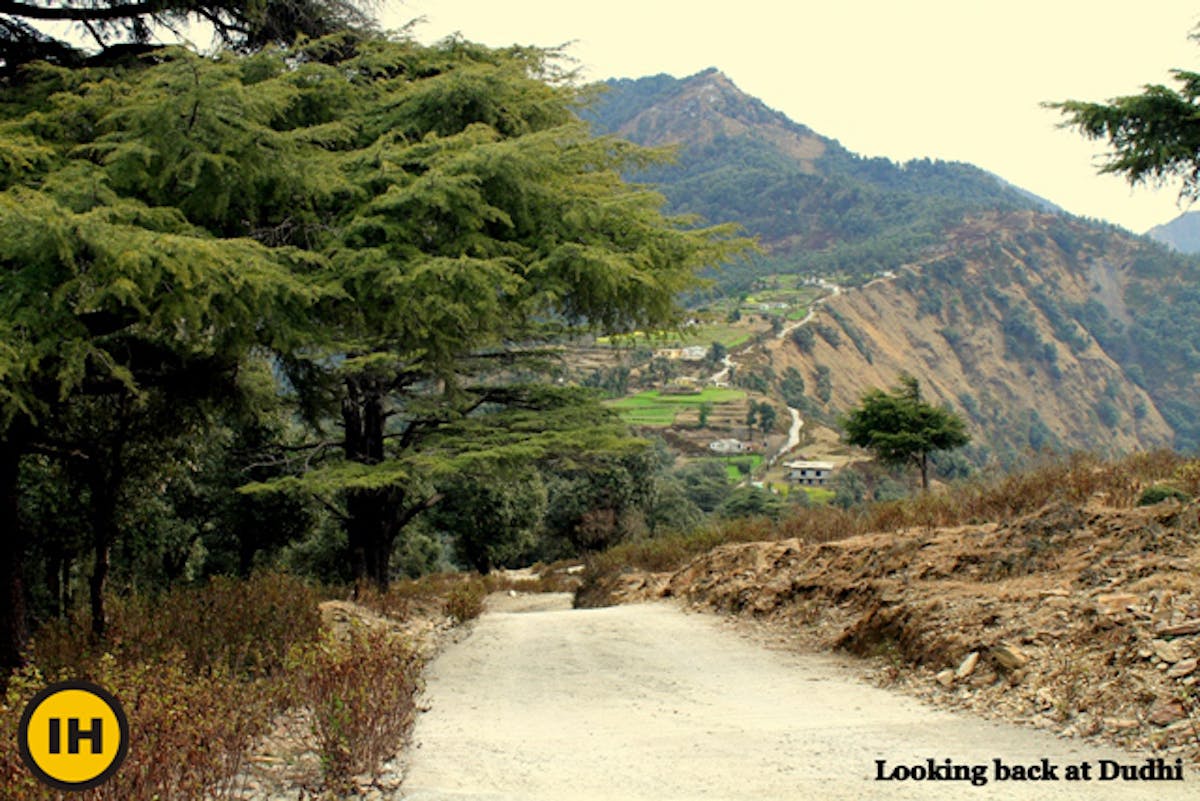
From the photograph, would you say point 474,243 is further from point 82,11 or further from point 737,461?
point 737,461

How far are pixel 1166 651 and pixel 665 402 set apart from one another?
89242 mm

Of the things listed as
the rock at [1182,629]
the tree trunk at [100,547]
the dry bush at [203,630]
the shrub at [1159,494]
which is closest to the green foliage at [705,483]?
the shrub at [1159,494]

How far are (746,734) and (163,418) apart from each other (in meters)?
7.30

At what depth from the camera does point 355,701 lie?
492 cm

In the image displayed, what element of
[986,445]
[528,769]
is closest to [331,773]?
[528,769]

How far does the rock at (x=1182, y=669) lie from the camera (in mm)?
5453

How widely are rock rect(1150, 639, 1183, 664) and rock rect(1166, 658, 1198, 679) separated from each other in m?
0.09

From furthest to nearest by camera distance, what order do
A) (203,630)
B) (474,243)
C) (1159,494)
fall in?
(1159,494) < (474,243) < (203,630)

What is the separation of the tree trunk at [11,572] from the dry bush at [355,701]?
3.20 meters

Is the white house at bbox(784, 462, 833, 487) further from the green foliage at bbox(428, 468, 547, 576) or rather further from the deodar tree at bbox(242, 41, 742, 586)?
the deodar tree at bbox(242, 41, 742, 586)

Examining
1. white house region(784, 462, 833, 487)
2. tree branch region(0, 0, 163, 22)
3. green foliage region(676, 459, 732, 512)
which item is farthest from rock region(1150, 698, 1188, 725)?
white house region(784, 462, 833, 487)

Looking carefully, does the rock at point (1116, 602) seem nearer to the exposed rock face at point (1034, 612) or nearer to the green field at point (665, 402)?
the exposed rock face at point (1034, 612)

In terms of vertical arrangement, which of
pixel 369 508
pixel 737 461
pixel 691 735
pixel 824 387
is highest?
pixel 691 735

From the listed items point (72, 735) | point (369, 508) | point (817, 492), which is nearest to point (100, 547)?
point (72, 735)
